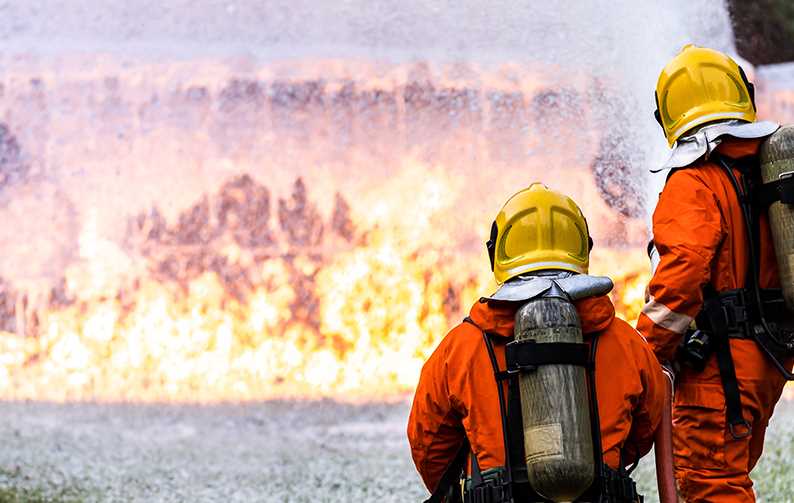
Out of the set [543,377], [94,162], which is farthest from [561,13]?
[543,377]

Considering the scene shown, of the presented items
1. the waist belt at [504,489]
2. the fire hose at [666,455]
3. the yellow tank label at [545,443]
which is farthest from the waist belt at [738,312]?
the yellow tank label at [545,443]

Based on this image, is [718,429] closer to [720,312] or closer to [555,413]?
[720,312]

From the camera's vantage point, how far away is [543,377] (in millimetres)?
3438

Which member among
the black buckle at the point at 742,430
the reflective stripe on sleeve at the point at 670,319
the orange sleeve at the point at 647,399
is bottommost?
the black buckle at the point at 742,430

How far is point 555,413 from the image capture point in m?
3.40

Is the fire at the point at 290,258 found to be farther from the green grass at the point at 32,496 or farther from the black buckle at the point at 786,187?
the black buckle at the point at 786,187

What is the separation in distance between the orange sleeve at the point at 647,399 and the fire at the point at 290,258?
544 centimetres

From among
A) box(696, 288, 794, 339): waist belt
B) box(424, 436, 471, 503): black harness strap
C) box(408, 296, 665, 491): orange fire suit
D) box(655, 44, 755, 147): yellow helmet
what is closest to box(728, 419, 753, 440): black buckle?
box(696, 288, 794, 339): waist belt

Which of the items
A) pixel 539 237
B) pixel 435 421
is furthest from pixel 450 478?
pixel 539 237

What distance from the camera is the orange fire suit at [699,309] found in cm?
454

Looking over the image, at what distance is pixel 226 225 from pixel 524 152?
8.72ft

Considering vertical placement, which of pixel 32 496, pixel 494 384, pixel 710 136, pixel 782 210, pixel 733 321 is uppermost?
pixel 710 136

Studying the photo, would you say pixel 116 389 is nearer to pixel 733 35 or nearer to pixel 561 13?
pixel 561 13

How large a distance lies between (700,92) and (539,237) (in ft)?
5.03
